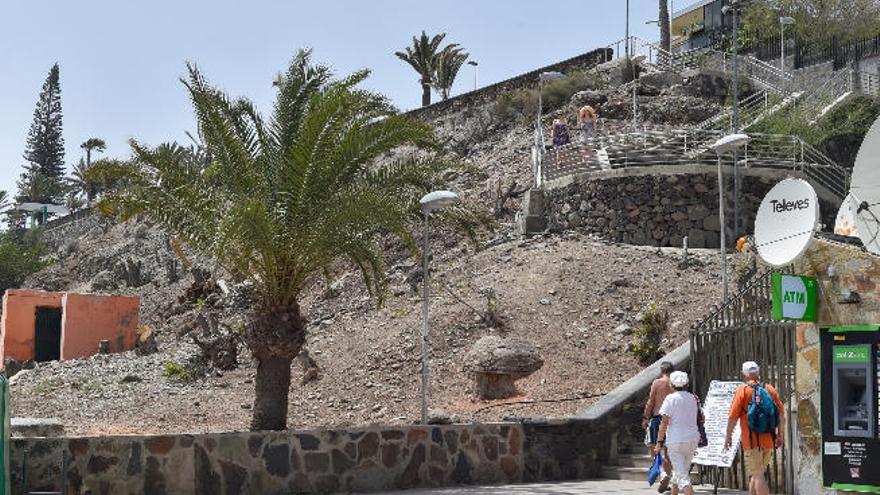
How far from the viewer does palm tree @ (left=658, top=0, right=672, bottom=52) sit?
47.4 metres

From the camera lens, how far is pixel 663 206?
29.9 metres

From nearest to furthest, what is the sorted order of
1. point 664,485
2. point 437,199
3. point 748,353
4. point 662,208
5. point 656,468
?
point 664,485
point 656,468
point 748,353
point 437,199
point 662,208

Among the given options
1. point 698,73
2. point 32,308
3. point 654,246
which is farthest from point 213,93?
point 698,73

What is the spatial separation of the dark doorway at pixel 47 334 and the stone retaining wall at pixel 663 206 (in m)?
17.2

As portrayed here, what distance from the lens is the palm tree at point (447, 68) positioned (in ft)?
193

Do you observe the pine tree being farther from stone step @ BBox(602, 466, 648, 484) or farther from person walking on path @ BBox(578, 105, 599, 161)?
stone step @ BBox(602, 466, 648, 484)

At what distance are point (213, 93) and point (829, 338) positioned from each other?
954cm

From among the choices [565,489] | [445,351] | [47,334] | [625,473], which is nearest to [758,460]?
[565,489]

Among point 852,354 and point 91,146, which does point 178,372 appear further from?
point 91,146

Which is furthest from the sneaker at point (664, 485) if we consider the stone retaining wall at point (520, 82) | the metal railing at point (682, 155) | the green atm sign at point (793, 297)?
the stone retaining wall at point (520, 82)

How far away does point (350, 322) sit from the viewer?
93.7 ft

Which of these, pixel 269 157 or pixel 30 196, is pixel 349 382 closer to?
pixel 269 157

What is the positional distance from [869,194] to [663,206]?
19341 millimetres

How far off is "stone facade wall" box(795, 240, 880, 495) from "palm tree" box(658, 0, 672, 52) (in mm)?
37425
